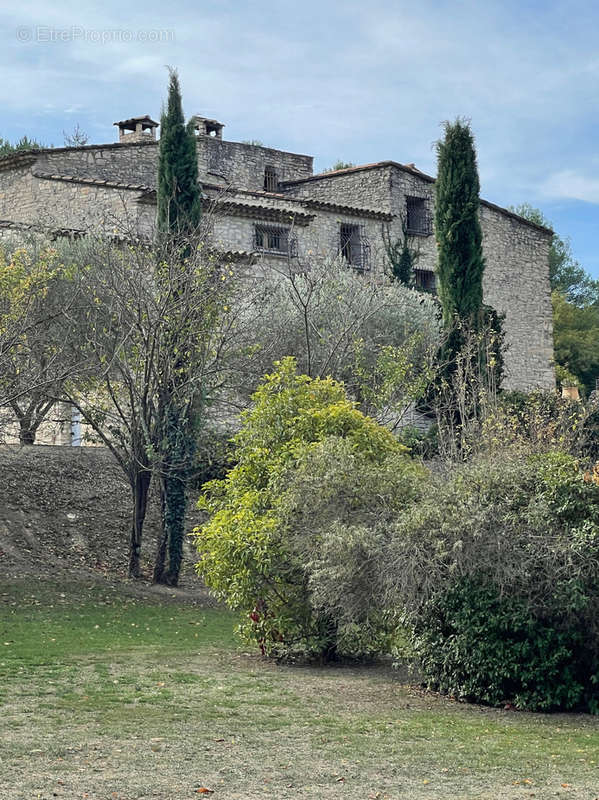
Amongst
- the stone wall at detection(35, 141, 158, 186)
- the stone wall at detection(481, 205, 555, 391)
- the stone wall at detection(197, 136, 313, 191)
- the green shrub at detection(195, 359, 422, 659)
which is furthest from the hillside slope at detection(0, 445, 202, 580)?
the stone wall at detection(481, 205, 555, 391)

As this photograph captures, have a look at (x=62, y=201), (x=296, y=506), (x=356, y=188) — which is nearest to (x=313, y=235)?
(x=356, y=188)

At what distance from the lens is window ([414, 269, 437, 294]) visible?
151 ft

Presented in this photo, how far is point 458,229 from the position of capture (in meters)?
34.9

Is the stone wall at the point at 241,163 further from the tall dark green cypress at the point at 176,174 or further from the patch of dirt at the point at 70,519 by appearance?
the patch of dirt at the point at 70,519

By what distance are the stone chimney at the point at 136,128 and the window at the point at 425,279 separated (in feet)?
41.4

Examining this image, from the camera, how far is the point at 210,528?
15883 millimetres

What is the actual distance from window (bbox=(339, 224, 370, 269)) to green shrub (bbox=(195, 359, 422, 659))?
26862 mm

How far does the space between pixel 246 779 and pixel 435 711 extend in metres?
3.97

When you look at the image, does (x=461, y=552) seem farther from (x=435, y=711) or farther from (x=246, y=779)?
(x=246, y=779)

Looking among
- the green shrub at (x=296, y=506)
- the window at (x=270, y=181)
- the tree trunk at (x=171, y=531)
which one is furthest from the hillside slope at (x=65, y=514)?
the window at (x=270, y=181)

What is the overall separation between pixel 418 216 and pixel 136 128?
495 inches

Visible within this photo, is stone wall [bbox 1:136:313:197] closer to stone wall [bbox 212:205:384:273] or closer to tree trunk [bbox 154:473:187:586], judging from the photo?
stone wall [bbox 212:205:384:273]

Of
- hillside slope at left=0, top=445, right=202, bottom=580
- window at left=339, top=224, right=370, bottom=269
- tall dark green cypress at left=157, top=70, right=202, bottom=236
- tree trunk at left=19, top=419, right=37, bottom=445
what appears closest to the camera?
hillside slope at left=0, top=445, right=202, bottom=580

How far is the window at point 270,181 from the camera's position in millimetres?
48969
